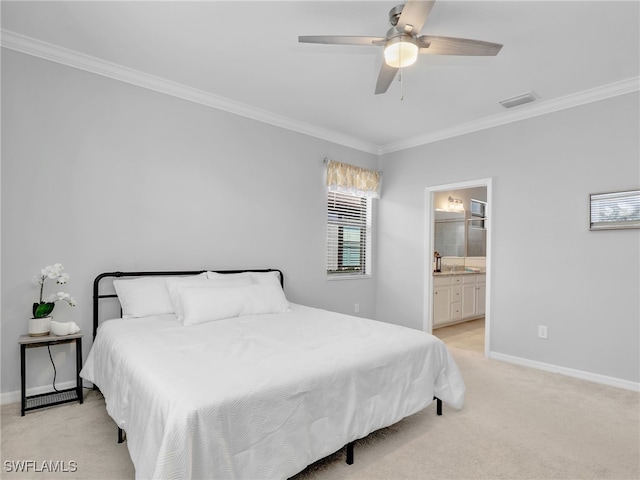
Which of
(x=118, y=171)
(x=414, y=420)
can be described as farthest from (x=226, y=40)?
(x=414, y=420)

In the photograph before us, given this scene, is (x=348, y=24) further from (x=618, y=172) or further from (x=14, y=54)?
(x=618, y=172)

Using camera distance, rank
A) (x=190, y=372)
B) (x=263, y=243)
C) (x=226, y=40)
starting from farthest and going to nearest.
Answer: (x=263, y=243), (x=226, y=40), (x=190, y=372)

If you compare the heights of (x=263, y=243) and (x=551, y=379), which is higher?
(x=263, y=243)

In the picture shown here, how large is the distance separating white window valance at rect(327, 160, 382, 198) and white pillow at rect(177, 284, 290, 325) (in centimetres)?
195

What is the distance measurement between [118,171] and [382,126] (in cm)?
294

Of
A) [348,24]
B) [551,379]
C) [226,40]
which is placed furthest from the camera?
[551,379]

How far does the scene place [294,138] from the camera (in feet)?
14.5

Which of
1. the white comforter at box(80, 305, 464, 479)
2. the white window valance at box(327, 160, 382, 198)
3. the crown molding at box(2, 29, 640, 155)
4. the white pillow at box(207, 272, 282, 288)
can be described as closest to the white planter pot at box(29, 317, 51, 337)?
the white comforter at box(80, 305, 464, 479)

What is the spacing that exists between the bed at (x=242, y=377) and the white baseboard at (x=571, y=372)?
176 cm

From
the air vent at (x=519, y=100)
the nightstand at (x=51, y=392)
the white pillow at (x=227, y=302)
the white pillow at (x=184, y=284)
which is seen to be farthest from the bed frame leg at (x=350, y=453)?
the air vent at (x=519, y=100)

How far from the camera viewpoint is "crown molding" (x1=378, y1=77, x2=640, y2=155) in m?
3.30

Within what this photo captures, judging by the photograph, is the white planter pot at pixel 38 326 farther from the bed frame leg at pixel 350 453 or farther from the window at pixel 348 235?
the window at pixel 348 235

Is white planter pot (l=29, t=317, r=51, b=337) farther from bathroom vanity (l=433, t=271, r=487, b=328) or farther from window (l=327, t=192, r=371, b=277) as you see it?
bathroom vanity (l=433, t=271, r=487, b=328)

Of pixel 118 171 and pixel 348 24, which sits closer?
pixel 348 24
